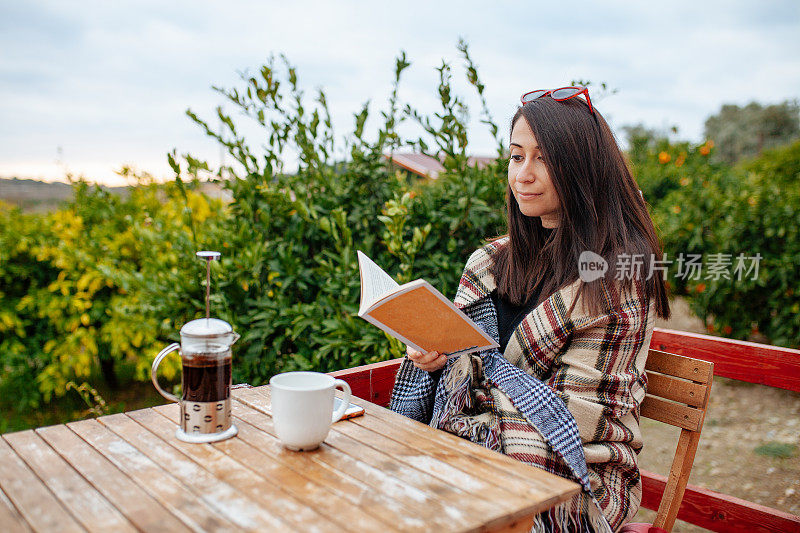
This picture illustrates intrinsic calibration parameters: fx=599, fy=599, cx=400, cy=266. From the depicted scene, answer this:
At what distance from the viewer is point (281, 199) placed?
2684 mm

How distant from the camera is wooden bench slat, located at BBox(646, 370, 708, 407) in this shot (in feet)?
5.81

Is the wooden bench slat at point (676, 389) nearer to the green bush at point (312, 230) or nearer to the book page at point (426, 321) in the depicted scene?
the book page at point (426, 321)

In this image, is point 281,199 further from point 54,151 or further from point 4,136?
point 54,151

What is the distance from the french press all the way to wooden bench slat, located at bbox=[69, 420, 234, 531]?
12 centimetres

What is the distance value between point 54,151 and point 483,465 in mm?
4646

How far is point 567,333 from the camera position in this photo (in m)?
1.73

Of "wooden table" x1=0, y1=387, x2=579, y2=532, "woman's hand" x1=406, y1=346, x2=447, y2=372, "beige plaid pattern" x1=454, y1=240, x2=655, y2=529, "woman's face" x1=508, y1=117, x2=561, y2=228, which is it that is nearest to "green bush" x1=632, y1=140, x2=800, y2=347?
"woman's face" x1=508, y1=117, x2=561, y2=228

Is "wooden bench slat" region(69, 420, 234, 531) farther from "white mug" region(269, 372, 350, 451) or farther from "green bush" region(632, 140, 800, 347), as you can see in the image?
"green bush" region(632, 140, 800, 347)

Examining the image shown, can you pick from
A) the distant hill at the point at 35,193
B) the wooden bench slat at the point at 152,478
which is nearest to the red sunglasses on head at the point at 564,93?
the wooden bench slat at the point at 152,478

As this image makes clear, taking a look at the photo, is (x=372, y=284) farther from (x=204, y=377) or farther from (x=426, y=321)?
(x=204, y=377)

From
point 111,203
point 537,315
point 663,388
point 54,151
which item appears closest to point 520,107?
point 537,315

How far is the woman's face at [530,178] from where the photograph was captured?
6.13 ft

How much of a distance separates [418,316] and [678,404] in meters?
0.94

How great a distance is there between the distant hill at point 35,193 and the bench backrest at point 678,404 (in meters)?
3.99
